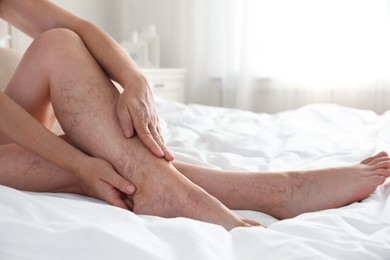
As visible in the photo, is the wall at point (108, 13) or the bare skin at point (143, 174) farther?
the wall at point (108, 13)

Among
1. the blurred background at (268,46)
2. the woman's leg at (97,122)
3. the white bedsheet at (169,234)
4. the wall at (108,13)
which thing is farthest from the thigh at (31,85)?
the wall at (108,13)

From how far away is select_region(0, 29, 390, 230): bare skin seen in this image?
2.48 ft

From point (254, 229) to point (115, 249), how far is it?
187 millimetres

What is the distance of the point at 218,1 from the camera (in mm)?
2846

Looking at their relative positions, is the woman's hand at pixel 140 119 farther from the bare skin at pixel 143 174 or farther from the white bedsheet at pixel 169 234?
the white bedsheet at pixel 169 234

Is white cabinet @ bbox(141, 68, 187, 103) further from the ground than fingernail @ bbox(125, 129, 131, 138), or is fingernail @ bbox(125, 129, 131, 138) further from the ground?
fingernail @ bbox(125, 129, 131, 138)

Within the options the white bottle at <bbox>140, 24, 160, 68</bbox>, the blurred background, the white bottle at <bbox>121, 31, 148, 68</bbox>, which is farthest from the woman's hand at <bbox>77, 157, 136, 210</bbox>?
the white bottle at <bbox>140, 24, 160, 68</bbox>

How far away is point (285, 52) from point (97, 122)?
2.05m

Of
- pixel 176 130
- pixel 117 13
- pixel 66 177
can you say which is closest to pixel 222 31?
pixel 117 13

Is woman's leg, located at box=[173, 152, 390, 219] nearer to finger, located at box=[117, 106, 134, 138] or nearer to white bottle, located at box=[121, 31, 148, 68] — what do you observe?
finger, located at box=[117, 106, 134, 138]

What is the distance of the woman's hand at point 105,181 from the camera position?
757 mm

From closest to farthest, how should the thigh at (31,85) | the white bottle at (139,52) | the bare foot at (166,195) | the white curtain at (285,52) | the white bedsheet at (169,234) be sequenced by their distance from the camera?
1. the white bedsheet at (169,234)
2. the bare foot at (166,195)
3. the thigh at (31,85)
4. the white curtain at (285,52)
5. the white bottle at (139,52)

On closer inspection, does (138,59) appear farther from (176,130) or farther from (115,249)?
(115,249)

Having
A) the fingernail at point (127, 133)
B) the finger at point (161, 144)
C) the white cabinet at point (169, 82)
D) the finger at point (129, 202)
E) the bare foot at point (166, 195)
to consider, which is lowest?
the white cabinet at point (169, 82)
